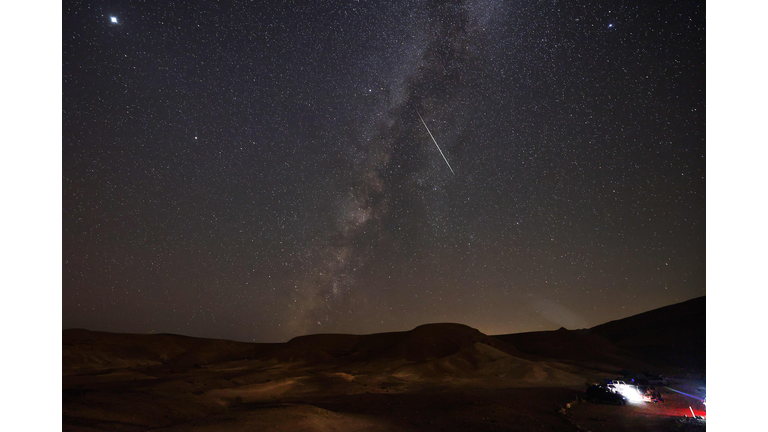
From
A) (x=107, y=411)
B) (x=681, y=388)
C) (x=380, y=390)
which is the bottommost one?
(x=681, y=388)

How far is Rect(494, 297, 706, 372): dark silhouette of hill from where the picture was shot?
126ft

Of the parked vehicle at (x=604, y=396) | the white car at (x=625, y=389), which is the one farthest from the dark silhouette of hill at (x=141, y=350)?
the white car at (x=625, y=389)

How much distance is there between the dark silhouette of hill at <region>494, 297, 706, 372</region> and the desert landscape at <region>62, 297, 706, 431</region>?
19cm

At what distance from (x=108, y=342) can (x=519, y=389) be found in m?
41.7

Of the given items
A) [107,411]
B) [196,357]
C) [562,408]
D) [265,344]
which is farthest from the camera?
[265,344]

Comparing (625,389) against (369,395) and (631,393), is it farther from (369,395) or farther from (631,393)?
(369,395)

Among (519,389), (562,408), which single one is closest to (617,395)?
(562,408)

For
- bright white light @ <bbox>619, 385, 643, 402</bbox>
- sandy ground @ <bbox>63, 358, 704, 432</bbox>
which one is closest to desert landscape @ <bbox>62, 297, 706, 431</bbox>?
sandy ground @ <bbox>63, 358, 704, 432</bbox>

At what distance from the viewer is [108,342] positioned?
145 ft

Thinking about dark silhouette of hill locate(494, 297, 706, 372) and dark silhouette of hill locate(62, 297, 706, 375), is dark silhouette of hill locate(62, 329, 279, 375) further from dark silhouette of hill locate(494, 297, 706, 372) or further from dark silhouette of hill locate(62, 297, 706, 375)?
dark silhouette of hill locate(494, 297, 706, 372)

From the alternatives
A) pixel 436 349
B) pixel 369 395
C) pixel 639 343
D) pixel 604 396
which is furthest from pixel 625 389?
pixel 639 343

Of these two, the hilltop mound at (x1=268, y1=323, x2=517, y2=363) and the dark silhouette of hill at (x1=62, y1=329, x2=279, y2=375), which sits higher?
the dark silhouette of hill at (x1=62, y1=329, x2=279, y2=375)

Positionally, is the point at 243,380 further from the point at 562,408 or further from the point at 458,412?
the point at 562,408

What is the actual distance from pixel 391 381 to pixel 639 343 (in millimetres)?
34265
